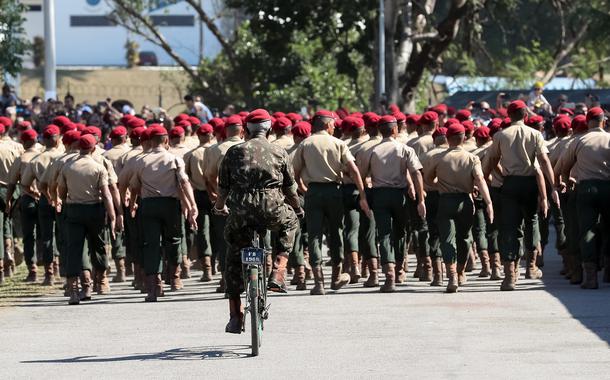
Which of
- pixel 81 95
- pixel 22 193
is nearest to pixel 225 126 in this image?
pixel 22 193

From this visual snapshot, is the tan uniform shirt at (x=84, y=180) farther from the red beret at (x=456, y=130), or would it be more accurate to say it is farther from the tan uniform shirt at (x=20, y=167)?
the red beret at (x=456, y=130)

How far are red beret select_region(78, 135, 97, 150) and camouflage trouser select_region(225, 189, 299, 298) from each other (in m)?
4.99

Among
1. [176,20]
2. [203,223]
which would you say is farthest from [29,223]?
[176,20]

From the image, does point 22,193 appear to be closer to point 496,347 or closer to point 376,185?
point 376,185

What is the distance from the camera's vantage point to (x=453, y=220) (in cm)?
1933

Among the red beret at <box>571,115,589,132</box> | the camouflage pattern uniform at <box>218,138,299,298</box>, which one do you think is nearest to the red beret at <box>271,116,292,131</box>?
the red beret at <box>571,115,589,132</box>

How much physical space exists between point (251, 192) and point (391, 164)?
547 cm

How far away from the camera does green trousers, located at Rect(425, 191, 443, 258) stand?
20.3 m

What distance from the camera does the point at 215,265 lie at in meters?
24.0

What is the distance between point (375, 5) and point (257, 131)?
31.6 metres

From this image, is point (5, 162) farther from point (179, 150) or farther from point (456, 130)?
point (456, 130)

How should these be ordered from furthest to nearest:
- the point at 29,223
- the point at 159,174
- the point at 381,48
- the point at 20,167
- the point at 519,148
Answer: the point at 381,48 → the point at 29,223 → the point at 20,167 → the point at 159,174 → the point at 519,148

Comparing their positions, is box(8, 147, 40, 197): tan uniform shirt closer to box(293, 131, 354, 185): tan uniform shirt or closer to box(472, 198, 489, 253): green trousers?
box(293, 131, 354, 185): tan uniform shirt

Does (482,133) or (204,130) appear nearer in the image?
(482,133)
